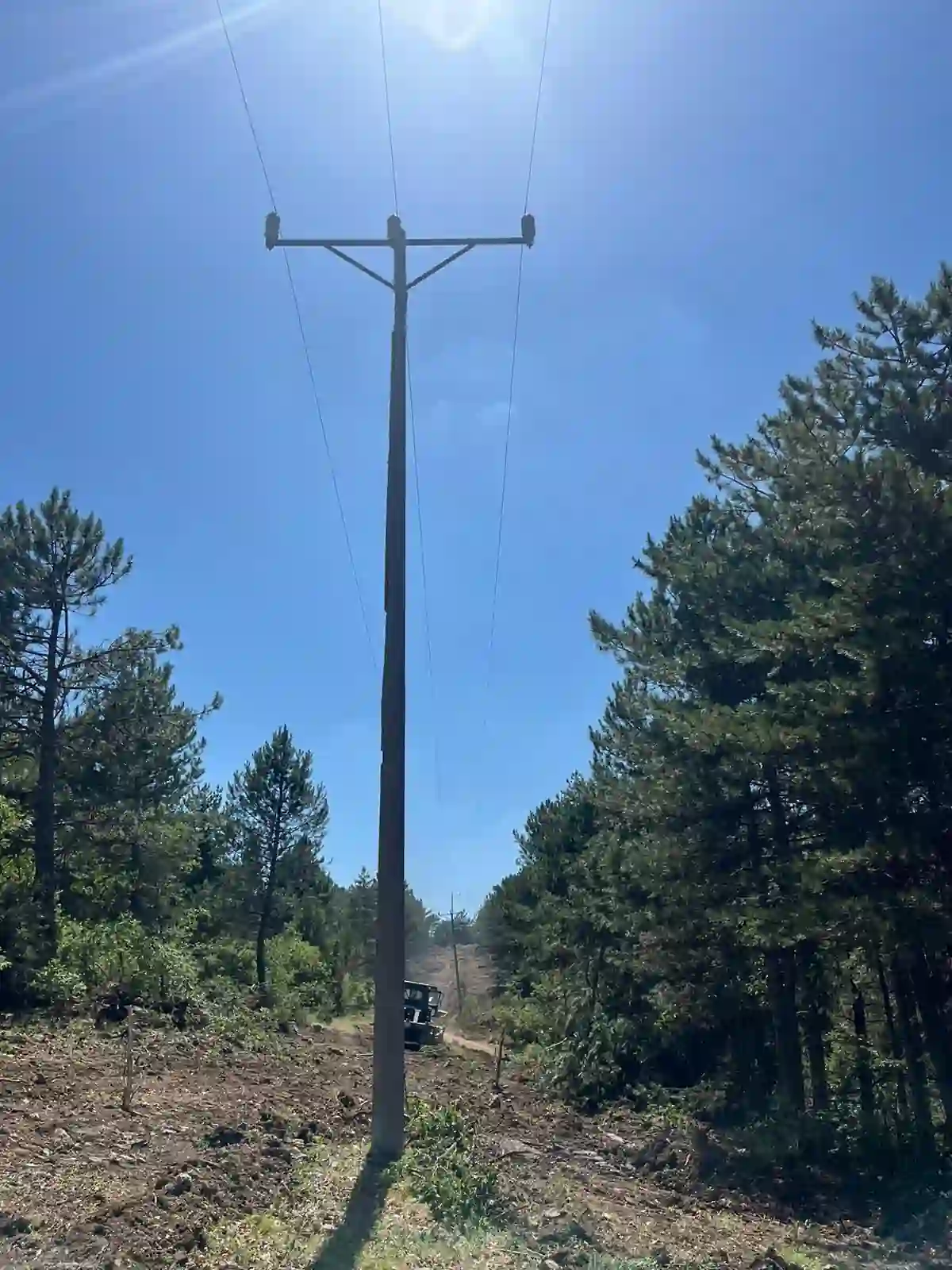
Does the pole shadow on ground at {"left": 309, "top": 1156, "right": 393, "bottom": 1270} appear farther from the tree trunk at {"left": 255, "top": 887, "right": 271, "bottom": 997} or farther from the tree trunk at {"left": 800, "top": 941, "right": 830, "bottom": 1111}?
the tree trunk at {"left": 255, "top": 887, "right": 271, "bottom": 997}

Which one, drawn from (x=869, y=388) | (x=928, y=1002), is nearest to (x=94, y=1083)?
(x=928, y=1002)

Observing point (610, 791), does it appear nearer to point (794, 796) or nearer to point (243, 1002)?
point (794, 796)

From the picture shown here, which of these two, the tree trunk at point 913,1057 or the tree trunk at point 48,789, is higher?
the tree trunk at point 48,789

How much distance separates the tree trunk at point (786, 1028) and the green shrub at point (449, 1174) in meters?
7.70

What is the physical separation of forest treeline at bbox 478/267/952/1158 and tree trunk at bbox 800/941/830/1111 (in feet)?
0.19

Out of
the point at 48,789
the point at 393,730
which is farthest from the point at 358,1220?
the point at 48,789

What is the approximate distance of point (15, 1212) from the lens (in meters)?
7.23

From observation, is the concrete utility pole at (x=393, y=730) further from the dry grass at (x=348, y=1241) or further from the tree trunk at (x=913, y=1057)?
the tree trunk at (x=913, y=1057)

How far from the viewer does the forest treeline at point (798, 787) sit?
1066 cm

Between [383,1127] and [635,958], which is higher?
[635,958]

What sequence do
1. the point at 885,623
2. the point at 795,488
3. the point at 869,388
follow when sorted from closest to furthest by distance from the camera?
the point at 885,623
the point at 869,388
the point at 795,488

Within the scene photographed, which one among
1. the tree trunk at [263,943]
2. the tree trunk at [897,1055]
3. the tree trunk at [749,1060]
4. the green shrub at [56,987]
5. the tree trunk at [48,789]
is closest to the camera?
the tree trunk at [897,1055]

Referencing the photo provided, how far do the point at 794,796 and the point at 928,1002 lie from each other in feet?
9.77

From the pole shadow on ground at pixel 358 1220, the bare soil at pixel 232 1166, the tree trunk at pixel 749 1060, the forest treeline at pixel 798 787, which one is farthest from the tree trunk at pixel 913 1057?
the pole shadow on ground at pixel 358 1220
